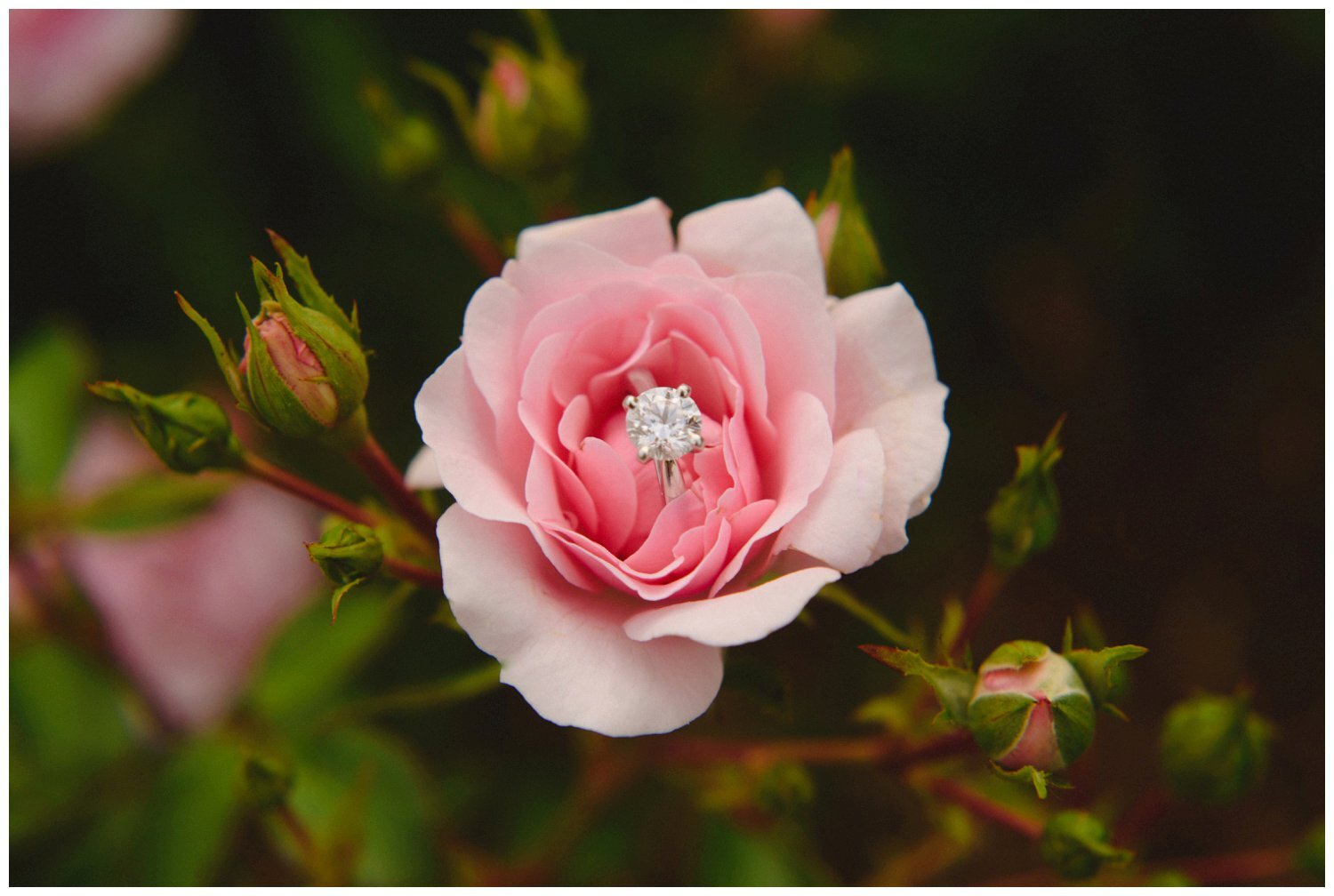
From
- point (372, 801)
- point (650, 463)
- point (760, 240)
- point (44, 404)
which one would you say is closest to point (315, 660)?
point (372, 801)

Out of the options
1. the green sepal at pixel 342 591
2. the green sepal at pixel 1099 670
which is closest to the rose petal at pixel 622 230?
the green sepal at pixel 342 591

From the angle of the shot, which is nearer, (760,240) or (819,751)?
(760,240)

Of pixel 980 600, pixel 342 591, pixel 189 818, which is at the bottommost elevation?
pixel 189 818

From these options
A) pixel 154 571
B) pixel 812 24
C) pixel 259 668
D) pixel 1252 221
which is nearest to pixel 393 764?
pixel 259 668

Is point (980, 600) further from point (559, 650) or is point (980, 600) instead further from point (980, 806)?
point (559, 650)

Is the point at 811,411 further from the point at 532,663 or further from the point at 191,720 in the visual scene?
the point at 191,720

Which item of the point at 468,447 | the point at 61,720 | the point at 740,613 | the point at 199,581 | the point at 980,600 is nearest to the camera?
the point at 740,613

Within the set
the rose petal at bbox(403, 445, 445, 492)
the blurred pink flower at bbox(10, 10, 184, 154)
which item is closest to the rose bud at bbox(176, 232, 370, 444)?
the rose petal at bbox(403, 445, 445, 492)

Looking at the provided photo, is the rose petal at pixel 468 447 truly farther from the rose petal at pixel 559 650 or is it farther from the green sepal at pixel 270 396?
the green sepal at pixel 270 396
